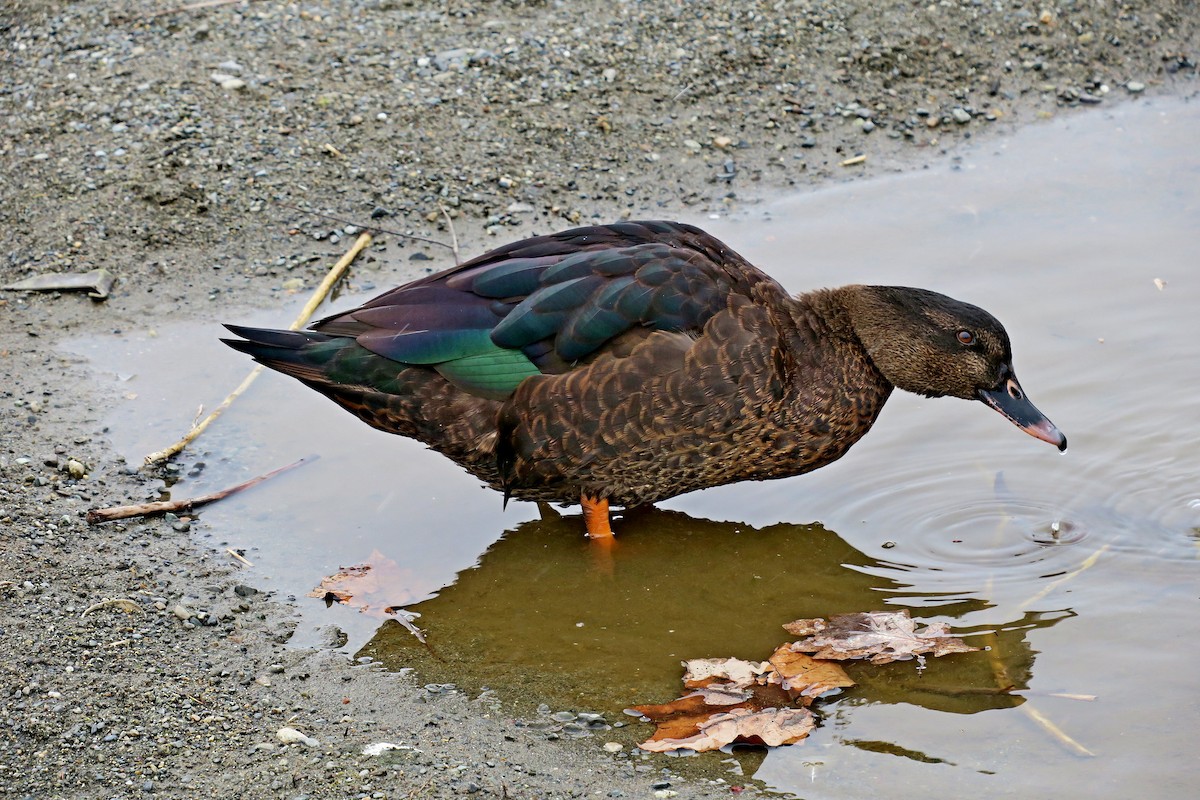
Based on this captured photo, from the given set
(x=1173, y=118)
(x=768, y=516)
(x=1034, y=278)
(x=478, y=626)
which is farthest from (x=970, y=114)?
(x=478, y=626)

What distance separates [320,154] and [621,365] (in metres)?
3.26

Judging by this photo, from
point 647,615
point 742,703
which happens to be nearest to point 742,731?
point 742,703

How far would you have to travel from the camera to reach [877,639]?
15.6ft

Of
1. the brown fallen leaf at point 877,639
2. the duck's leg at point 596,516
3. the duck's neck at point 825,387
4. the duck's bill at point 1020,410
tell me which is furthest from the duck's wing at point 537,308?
the brown fallen leaf at point 877,639

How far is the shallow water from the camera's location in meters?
4.39

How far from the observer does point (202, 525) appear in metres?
5.53

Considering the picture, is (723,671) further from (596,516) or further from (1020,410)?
(1020,410)

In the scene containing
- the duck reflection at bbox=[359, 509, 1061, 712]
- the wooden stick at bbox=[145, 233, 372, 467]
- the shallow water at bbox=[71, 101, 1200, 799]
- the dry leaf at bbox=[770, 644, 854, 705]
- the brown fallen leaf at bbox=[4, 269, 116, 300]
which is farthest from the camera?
the brown fallen leaf at bbox=[4, 269, 116, 300]

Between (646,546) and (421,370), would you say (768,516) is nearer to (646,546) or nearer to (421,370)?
(646,546)

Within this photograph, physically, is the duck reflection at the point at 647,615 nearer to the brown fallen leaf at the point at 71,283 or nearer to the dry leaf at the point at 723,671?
the dry leaf at the point at 723,671

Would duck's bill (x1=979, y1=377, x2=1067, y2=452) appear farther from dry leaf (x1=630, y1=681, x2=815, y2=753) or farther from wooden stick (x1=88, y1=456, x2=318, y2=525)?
wooden stick (x1=88, y1=456, x2=318, y2=525)

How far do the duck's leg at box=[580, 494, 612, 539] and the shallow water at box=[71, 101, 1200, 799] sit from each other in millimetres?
123

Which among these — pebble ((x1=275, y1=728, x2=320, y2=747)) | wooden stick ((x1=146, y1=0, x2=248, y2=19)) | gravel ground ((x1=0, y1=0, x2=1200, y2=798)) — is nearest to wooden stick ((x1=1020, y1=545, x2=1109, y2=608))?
gravel ground ((x1=0, y1=0, x2=1200, y2=798))

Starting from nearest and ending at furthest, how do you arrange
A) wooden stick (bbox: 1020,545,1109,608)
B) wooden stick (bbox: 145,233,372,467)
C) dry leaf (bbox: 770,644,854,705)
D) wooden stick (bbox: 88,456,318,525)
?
dry leaf (bbox: 770,644,854,705) < wooden stick (bbox: 1020,545,1109,608) < wooden stick (bbox: 88,456,318,525) < wooden stick (bbox: 145,233,372,467)
